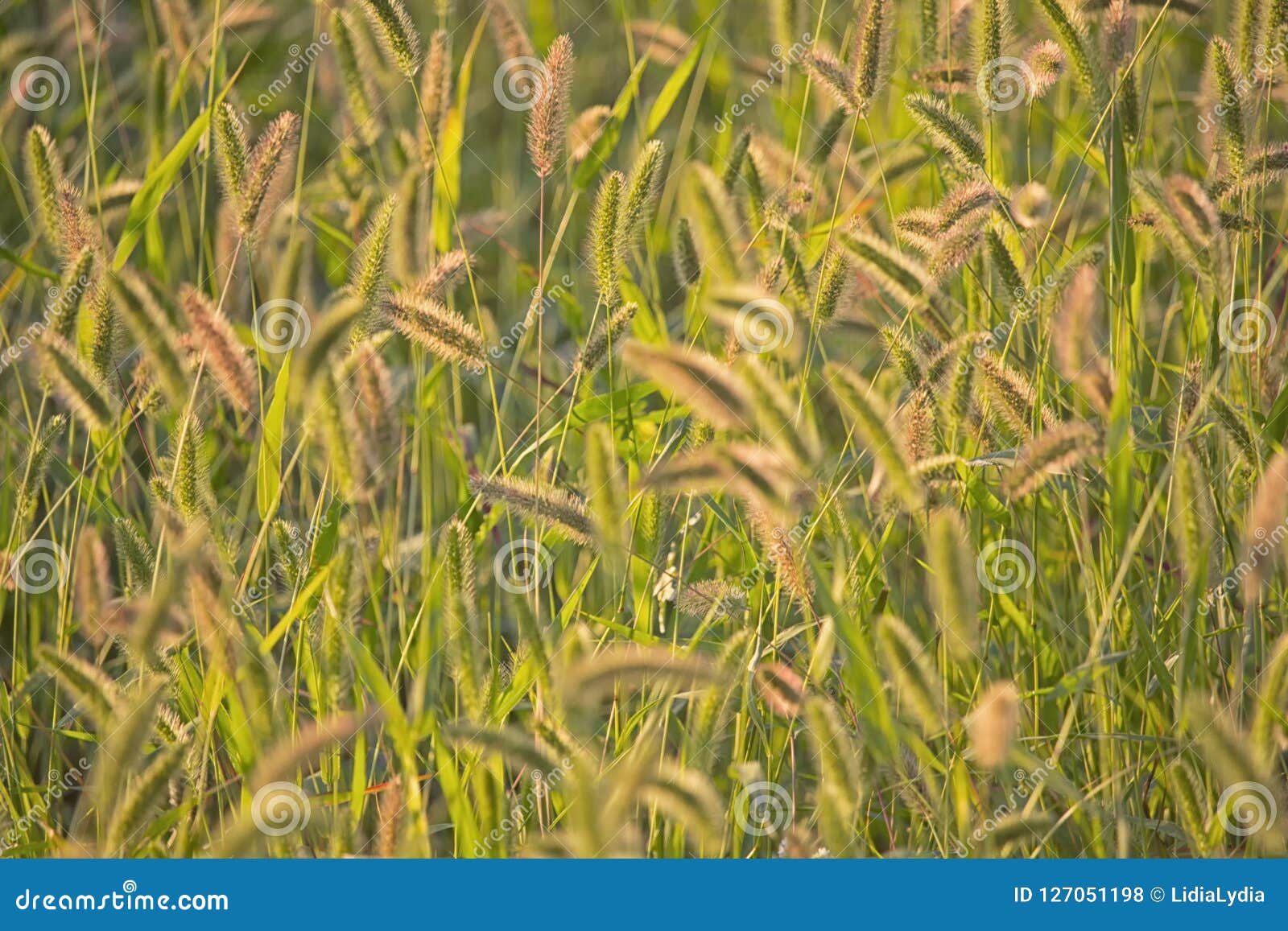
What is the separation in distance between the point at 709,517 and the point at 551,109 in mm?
662

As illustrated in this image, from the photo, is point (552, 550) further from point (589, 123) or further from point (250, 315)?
point (250, 315)

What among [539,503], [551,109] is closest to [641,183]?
[551,109]

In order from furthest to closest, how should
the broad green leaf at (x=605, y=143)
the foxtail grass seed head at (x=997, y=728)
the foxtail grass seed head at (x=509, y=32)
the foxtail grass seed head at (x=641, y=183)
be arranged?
the foxtail grass seed head at (x=509, y=32) < the broad green leaf at (x=605, y=143) < the foxtail grass seed head at (x=641, y=183) < the foxtail grass seed head at (x=997, y=728)

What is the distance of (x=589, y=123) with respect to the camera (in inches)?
72.9

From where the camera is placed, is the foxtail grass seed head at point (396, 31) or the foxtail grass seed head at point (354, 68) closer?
the foxtail grass seed head at point (396, 31)

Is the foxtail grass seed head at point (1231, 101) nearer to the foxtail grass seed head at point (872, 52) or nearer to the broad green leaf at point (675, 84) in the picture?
the foxtail grass seed head at point (872, 52)

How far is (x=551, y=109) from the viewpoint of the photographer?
1492mm

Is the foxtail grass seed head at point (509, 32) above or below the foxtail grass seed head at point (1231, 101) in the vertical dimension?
above

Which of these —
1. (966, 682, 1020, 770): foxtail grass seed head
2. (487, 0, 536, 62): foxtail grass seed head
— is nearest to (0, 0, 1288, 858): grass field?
(966, 682, 1020, 770): foxtail grass seed head

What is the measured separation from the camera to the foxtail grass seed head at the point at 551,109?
4.84 feet

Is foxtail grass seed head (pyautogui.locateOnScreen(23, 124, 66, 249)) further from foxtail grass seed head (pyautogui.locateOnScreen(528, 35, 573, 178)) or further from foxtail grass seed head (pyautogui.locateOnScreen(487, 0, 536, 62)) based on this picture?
foxtail grass seed head (pyautogui.locateOnScreen(487, 0, 536, 62))

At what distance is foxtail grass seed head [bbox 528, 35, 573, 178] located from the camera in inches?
58.1

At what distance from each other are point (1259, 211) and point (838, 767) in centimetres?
119

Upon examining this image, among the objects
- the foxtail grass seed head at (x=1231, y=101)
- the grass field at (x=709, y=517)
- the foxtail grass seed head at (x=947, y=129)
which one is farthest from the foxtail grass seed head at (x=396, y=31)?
the foxtail grass seed head at (x=1231, y=101)
